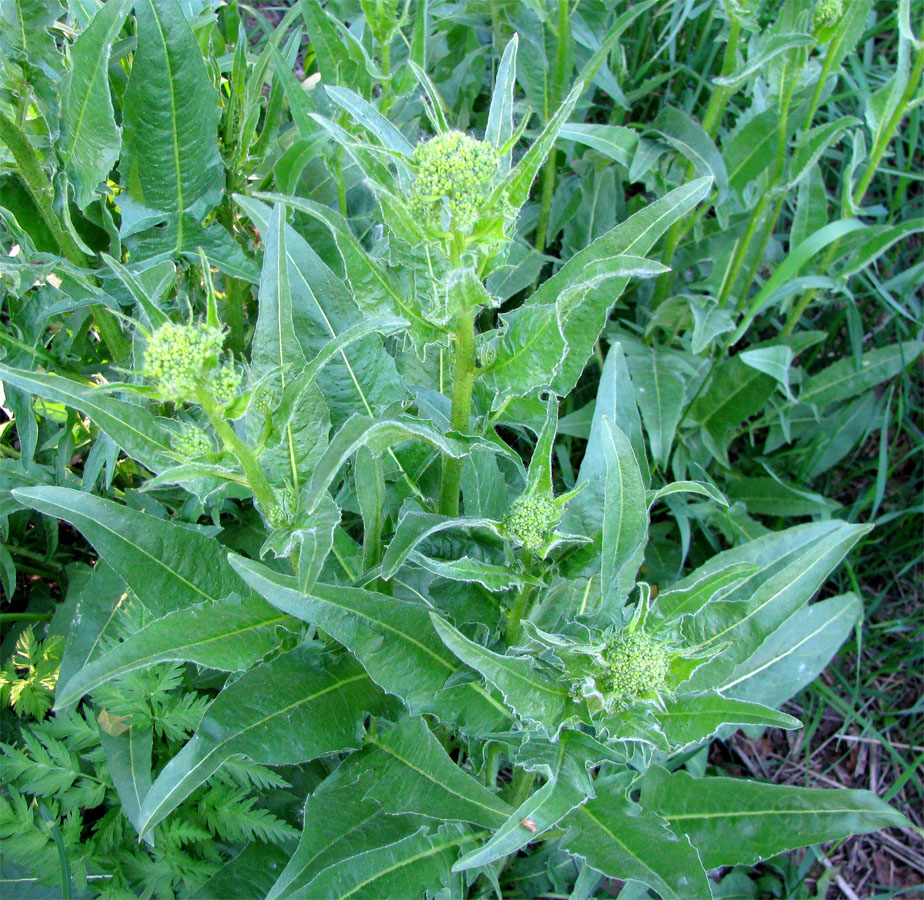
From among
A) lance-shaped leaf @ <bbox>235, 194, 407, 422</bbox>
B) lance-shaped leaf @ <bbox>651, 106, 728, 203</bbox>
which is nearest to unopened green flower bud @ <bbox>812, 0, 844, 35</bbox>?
lance-shaped leaf @ <bbox>651, 106, 728, 203</bbox>

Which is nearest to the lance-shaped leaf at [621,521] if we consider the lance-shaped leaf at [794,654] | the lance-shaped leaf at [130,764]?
the lance-shaped leaf at [794,654]

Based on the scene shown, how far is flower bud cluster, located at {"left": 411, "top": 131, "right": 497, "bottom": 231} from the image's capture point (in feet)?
3.88

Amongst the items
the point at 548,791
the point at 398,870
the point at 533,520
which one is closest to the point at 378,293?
the point at 533,520

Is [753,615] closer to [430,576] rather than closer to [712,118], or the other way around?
[430,576]

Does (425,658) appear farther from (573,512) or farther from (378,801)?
(573,512)

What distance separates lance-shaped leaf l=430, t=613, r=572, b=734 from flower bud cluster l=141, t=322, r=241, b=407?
51 centimetres

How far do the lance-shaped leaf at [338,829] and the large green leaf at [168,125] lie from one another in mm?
1412

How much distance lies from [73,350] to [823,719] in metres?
2.78

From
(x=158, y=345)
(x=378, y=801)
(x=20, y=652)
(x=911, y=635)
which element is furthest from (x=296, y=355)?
(x=911, y=635)

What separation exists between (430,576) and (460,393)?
2.14 ft

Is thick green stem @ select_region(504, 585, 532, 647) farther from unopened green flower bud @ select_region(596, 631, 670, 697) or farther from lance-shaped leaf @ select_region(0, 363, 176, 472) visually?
lance-shaped leaf @ select_region(0, 363, 176, 472)

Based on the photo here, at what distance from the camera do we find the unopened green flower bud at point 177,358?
1150 millimetres

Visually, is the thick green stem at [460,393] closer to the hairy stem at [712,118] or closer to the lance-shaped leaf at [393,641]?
the lance-shaped leaf at [393,641]

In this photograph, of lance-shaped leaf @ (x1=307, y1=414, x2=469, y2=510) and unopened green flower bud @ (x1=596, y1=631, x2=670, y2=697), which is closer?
lance-shaped leaf @ (x1=307, y1=414, x2=469, y2=510)
